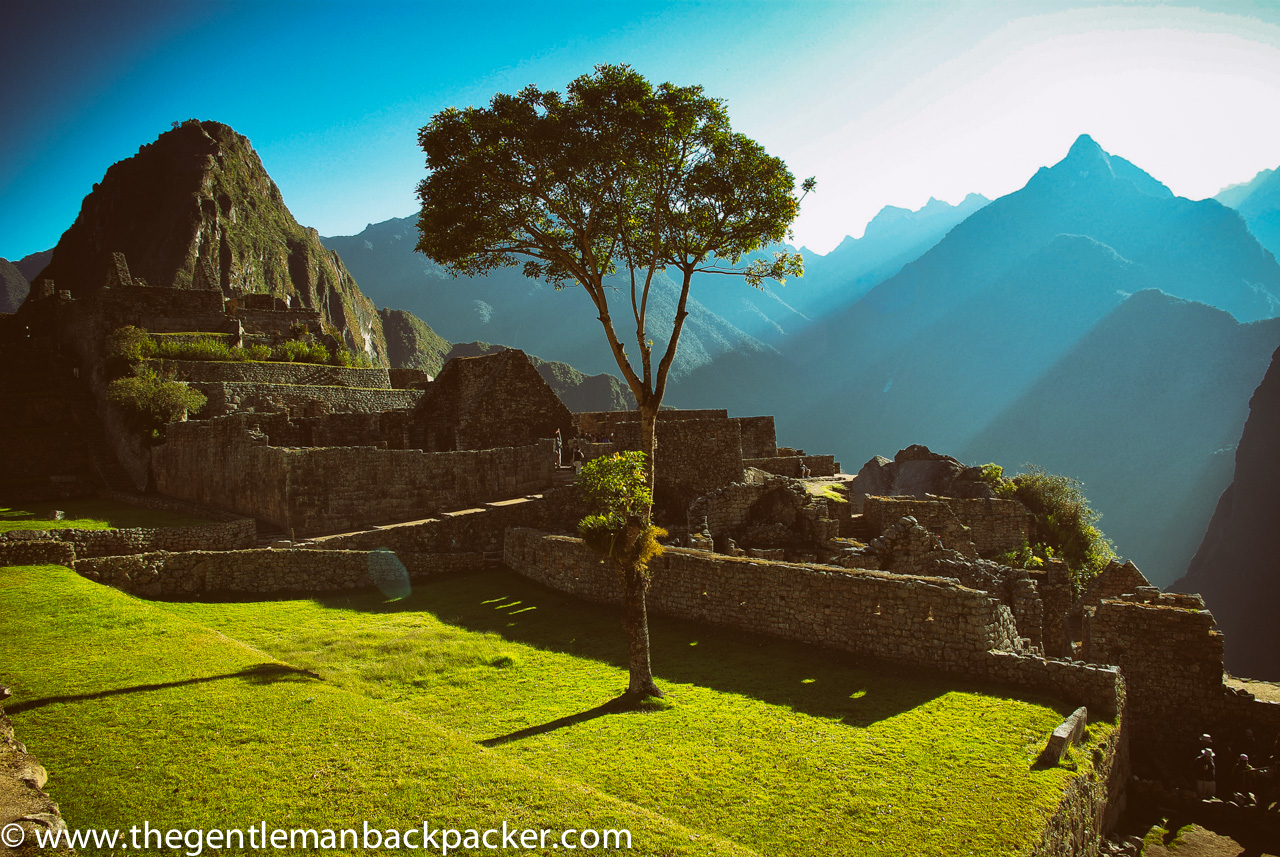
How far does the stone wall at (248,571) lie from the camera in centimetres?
1449

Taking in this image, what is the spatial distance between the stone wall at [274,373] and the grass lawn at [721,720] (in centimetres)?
1844

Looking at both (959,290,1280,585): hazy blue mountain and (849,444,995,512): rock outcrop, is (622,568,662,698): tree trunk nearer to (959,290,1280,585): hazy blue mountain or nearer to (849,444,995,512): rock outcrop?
(849,444,995,512): rock outcrop

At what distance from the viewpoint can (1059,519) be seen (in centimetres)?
2814

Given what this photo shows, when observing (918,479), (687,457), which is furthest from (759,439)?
(687,457)

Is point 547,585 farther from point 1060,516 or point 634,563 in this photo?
point 1060,516

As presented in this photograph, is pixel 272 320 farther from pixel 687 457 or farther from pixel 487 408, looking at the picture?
pixel 687 457

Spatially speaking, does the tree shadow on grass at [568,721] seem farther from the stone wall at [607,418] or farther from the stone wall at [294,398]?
the stone wall at [294,398]

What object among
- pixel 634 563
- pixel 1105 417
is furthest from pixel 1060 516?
pixel 1105 417

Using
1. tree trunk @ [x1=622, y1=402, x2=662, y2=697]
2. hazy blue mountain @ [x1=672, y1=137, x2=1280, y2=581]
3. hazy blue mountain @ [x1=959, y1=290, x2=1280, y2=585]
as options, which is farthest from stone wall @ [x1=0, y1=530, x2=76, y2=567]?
hazy blue mountain @ [x1=672, y1=137, x2=1280, y2=581]

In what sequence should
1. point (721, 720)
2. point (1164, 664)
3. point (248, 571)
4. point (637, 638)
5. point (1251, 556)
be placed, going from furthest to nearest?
point (1251, 556) → point (248, 571) → point (1164, 664) → point (637, 638) → point (721, 720)

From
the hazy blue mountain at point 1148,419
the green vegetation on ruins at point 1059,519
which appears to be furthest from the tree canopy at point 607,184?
the hazy blue mountain at point 1148,419

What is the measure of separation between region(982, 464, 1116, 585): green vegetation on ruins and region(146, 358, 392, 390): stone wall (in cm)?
2962

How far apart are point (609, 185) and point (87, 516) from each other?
1797 centimetres

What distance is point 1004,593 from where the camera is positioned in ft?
48.0
